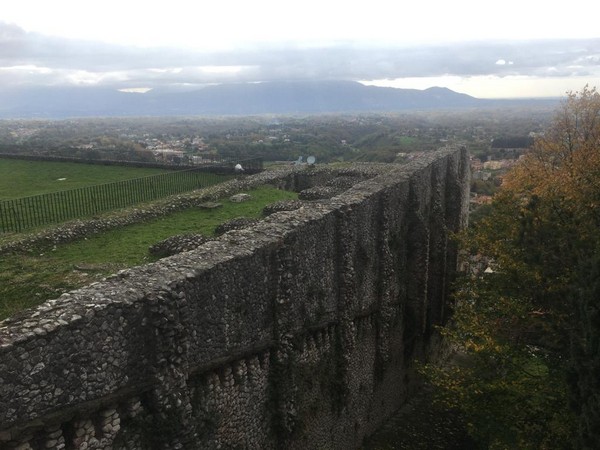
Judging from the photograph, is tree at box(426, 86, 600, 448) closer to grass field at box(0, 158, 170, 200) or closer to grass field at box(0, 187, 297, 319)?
grass field at box(0, 187, 297, 319)

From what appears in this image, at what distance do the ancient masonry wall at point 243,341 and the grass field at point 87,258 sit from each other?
4181mm

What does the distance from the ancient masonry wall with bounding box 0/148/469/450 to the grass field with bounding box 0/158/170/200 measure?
63.3 feet

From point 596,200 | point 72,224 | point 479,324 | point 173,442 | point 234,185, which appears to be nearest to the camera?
point 173,442

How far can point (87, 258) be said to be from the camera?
17656 mm

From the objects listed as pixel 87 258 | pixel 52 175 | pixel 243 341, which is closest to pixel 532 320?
pixel 243 341

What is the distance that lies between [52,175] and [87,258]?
2252cm

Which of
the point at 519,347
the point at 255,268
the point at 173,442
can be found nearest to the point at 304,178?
the point at 519,347

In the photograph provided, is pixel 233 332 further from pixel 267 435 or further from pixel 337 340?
pixel 337 340

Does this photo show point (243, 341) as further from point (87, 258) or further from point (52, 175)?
point (52, 175)

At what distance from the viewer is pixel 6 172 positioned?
3881 centimetres

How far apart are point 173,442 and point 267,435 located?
4.02 m

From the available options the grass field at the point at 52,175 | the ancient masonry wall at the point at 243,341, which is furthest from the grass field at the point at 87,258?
the grass field at the point at 52,175

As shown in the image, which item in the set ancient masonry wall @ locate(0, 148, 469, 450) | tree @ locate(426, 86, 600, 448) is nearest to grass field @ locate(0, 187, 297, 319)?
ancient masonry wall @ locate(0, 148, 469, 450)

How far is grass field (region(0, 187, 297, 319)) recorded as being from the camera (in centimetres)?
1407
